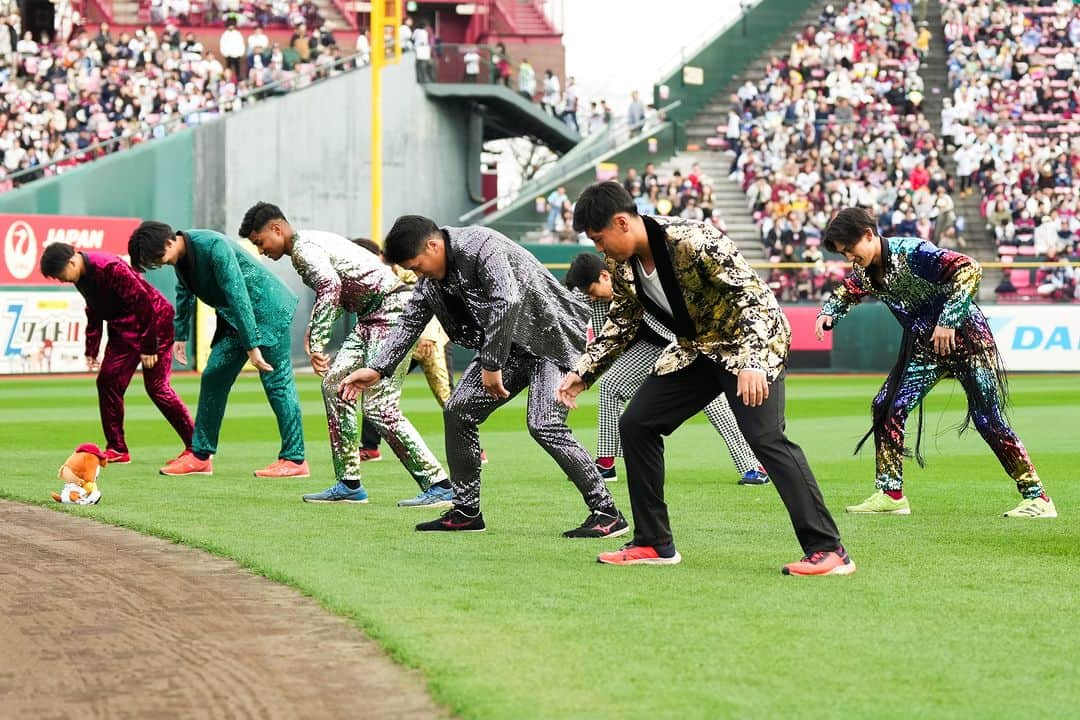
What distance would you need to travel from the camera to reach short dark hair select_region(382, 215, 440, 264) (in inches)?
325

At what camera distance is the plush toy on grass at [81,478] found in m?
10.2

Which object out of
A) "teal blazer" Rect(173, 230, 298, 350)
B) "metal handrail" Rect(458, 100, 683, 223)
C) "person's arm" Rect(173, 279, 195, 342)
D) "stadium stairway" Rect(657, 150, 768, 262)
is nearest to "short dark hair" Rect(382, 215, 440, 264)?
"teal blazer" Rect(173, 230, 298, 350)

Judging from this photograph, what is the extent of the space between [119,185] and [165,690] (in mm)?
30272

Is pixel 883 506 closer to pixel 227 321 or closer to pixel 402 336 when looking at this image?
pixel 402 336

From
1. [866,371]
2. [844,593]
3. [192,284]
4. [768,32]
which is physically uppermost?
[768,32]

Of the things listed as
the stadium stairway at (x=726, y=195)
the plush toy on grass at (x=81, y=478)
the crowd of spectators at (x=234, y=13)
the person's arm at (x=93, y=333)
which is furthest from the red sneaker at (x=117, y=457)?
the crowd of spectators at (x=234, y=13)

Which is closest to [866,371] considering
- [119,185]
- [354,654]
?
[119,185]

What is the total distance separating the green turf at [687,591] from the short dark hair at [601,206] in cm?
148

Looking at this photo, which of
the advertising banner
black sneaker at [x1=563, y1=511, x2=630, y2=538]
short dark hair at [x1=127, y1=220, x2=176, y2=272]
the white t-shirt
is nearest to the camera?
the white t-shirt

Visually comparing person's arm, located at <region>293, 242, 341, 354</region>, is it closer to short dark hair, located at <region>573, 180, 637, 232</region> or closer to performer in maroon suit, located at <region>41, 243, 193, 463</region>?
performer in maroon suit, located at <region>41, 243, 193, 463</region>

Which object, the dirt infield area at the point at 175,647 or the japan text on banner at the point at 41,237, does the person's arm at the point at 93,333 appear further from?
the japan text on banner at the point at 41,237

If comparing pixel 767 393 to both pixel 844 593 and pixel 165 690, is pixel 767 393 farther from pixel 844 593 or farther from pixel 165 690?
pixel 165 690

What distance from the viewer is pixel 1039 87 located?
40.1 meters

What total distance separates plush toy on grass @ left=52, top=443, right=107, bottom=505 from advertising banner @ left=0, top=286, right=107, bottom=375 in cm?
1904
